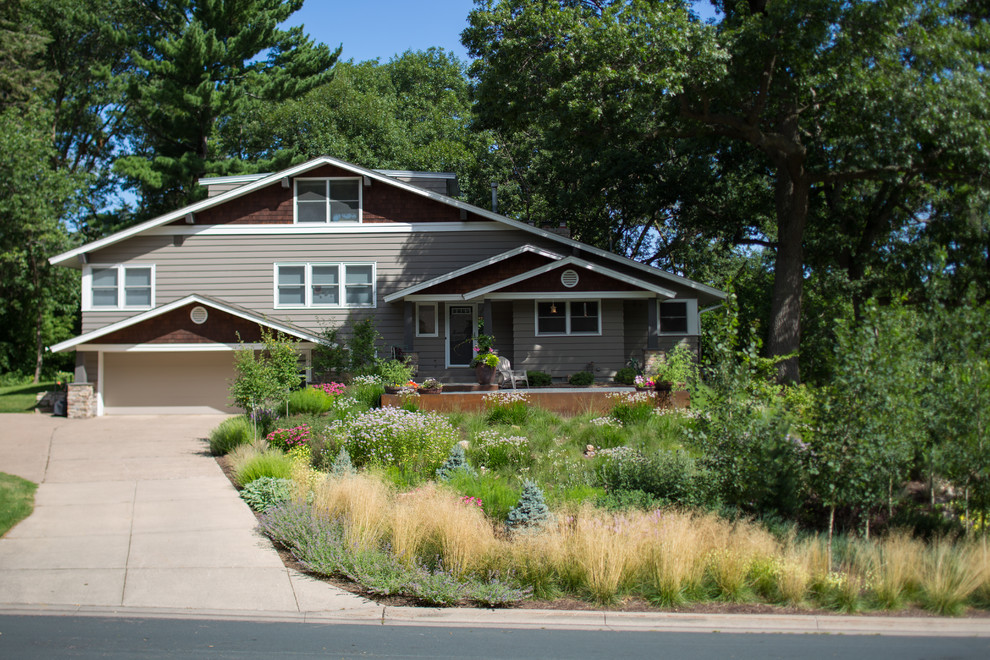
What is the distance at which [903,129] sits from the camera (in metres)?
18.2

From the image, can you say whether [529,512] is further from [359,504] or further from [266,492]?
[266,492]

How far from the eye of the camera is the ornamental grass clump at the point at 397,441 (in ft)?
40.1

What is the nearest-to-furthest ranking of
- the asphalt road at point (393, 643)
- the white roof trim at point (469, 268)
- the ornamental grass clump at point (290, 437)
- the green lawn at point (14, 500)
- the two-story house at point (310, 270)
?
the asphalt road at point (393, 643)
the green lawn at point (14, 500)
the ornamental grass clump at point (290, 437)
the white roof trim at point (469, 268)
the two-story house at point (310, 270)

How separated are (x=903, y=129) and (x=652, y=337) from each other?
24.8ft

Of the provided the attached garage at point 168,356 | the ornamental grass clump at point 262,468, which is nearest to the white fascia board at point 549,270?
the attached garage at point 168,356

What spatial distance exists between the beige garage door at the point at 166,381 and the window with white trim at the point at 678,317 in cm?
1222

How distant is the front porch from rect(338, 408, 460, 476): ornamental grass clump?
3.49 meters

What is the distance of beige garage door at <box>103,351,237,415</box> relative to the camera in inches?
880

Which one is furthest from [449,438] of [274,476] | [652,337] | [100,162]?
[100,162]

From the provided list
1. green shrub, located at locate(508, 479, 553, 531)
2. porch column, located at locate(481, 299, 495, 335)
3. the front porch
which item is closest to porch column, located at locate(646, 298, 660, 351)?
the front porch

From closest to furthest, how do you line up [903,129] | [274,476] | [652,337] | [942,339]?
1. [942,339]
2. [274,476]
3. [903,129]
4. [652,337]

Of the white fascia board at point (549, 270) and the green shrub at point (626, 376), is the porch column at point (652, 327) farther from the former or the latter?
the green shrub at point (626, 376)

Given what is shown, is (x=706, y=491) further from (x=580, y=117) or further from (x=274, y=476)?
(x=580, y=117)

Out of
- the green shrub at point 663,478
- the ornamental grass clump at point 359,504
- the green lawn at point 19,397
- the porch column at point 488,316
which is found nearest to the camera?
the ornamental grass clump at point 359,504
